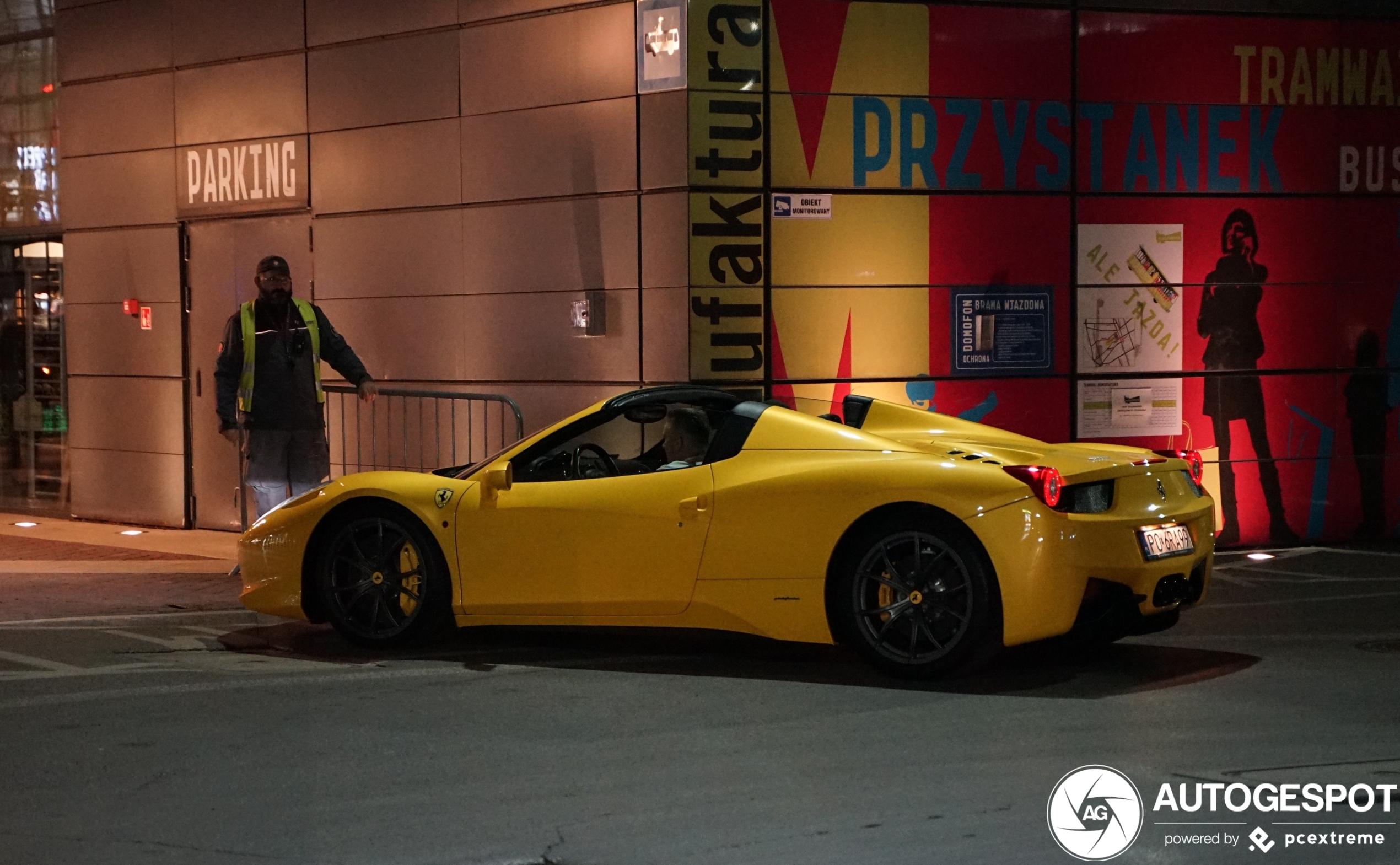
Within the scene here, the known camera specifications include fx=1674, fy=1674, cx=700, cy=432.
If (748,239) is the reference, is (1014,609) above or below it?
below

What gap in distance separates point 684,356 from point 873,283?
4.91ft

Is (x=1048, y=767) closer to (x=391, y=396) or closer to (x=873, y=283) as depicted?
(x=873, y=283)

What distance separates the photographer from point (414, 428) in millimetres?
12578

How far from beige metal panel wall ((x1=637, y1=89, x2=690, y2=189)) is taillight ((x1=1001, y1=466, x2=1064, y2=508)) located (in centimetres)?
479

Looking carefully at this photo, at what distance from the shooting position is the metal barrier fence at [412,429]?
39.4 feet

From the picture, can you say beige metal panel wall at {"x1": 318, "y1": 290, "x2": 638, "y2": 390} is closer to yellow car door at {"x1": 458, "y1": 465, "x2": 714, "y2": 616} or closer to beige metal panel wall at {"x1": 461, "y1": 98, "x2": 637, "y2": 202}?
beige metal panel wall at {"x1": 461, "y1": 98, "x2": 637, "y2": 202}

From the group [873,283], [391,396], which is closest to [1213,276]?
[873,283]

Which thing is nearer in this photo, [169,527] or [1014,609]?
[1014,609]

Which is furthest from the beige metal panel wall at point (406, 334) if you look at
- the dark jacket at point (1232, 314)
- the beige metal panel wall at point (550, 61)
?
the dark jacket at point (1232, 314)

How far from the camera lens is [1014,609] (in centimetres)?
682

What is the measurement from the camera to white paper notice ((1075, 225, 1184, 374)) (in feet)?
39.5

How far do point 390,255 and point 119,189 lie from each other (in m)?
3.30

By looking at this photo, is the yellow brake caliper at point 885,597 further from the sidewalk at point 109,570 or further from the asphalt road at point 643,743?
the sidewalk at point 109,570

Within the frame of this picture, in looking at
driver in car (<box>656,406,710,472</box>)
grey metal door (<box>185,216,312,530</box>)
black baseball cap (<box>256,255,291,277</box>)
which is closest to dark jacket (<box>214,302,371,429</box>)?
black baseball cap (<box>256,255,291,277</box>)
